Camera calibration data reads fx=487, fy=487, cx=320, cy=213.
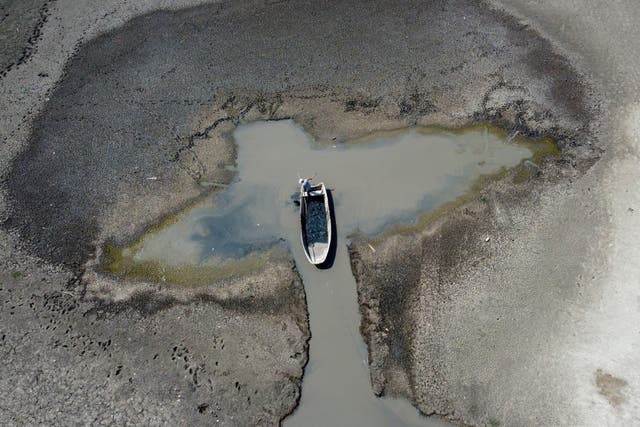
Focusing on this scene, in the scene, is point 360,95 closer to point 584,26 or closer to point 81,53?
point 584,26

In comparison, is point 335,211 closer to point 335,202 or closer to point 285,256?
point 335,202


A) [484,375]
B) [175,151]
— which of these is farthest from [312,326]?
[175,151]

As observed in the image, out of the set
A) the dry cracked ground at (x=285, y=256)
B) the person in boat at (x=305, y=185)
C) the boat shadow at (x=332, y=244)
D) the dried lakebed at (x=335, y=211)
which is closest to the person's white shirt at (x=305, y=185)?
the person in boat at (x=305, y=185)

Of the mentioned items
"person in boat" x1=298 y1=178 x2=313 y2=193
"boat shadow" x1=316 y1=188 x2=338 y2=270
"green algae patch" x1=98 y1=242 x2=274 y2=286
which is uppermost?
"person in boat" x1=298 y1=178 x2=313 y2=193

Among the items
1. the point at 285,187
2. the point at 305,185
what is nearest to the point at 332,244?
the point at 305,185

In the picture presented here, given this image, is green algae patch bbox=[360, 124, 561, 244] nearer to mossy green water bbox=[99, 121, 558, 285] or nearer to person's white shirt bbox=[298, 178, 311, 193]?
mossy green water bbox=[99, 121, 558, 285]

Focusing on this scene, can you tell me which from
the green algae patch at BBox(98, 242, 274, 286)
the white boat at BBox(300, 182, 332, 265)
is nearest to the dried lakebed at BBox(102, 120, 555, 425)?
the green algae patch at BBox(98, 242, 274, 286)
